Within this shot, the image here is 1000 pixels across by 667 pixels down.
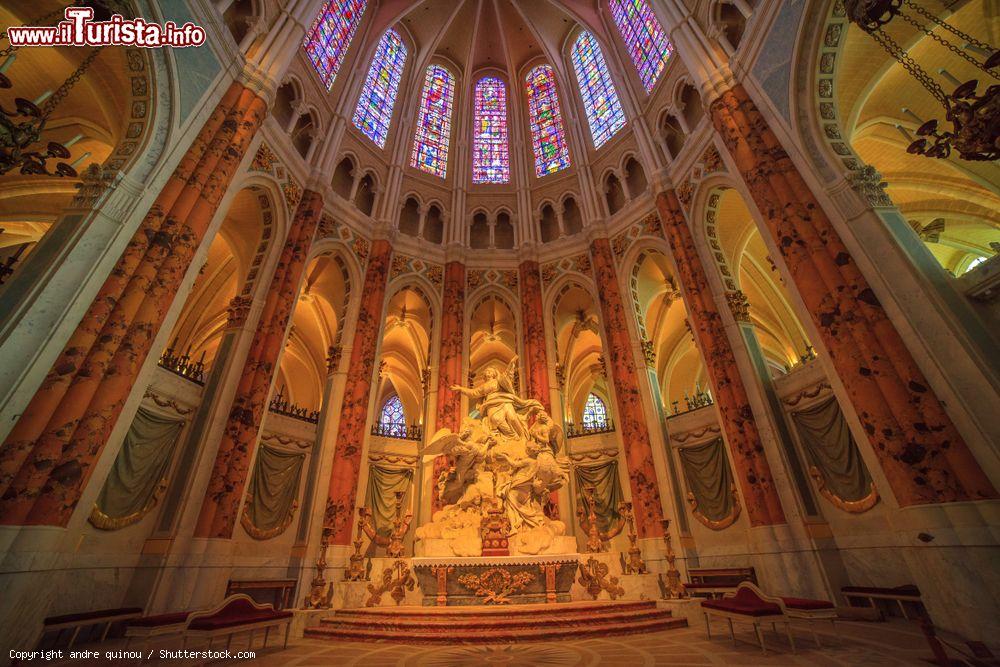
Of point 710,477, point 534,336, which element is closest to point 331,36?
point 534,336

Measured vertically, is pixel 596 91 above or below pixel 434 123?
above

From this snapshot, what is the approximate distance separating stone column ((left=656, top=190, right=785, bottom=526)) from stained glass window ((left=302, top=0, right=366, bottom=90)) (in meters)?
12.5

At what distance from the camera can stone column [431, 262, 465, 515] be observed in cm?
1285

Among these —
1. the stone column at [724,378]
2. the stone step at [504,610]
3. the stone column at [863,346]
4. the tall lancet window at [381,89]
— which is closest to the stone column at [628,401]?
the stone column at [724,378]

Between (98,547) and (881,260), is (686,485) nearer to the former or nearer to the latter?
(881,260)

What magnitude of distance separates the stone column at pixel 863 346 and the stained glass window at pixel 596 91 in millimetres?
8199

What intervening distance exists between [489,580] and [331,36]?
18.0m

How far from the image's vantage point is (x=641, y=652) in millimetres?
4934

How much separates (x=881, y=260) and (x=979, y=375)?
2239mm

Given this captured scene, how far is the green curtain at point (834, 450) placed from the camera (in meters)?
8.45

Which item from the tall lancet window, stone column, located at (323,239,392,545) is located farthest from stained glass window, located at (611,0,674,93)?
stone column, located at (323,239,392,545)

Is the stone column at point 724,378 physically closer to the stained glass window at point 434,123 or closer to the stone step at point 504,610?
the stone step at point 504,610

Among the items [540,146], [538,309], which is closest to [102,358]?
[538,309]

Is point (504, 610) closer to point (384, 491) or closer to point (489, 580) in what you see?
point (489, 580)
